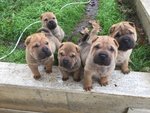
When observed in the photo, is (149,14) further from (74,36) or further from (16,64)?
(16,64)

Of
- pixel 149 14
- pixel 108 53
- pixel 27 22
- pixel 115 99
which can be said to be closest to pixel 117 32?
pixel 108 53

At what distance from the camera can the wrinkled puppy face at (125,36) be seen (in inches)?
149

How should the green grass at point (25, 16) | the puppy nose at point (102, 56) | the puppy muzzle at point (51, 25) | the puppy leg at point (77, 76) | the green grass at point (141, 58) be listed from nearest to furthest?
the puppy nose at point (102, 56) < the puppy leg at point (77, 76) < the green grass at point (141, 58) < the puppy muzzle at point (51, 25) < the green grass at point (25, 16)

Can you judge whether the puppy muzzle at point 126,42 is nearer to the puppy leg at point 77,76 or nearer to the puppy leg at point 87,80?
the puppy leg at point 87,80

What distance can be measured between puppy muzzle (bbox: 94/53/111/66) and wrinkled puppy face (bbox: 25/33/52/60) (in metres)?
0.64

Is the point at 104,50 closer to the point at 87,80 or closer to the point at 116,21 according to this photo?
the point at 87,80

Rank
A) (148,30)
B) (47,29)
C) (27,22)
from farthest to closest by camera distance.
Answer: (27,22) < (148,30) < (47,29)

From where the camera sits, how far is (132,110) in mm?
4020

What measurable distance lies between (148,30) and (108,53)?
1.62 metres

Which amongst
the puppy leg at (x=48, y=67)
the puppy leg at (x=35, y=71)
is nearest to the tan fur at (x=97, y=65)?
the puppy leg at (x=48, y=67)

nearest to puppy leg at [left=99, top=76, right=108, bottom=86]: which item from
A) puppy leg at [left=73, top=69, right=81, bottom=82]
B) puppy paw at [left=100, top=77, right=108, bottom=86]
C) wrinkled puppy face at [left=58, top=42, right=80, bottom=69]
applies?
puppy paw at [left=100, top=77, right=108, bottom=86]

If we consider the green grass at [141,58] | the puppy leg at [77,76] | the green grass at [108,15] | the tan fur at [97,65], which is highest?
the tan fur at [97,65]

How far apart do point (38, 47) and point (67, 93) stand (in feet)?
2.24

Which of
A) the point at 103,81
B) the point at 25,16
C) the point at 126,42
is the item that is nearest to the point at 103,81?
the point at 103,81
